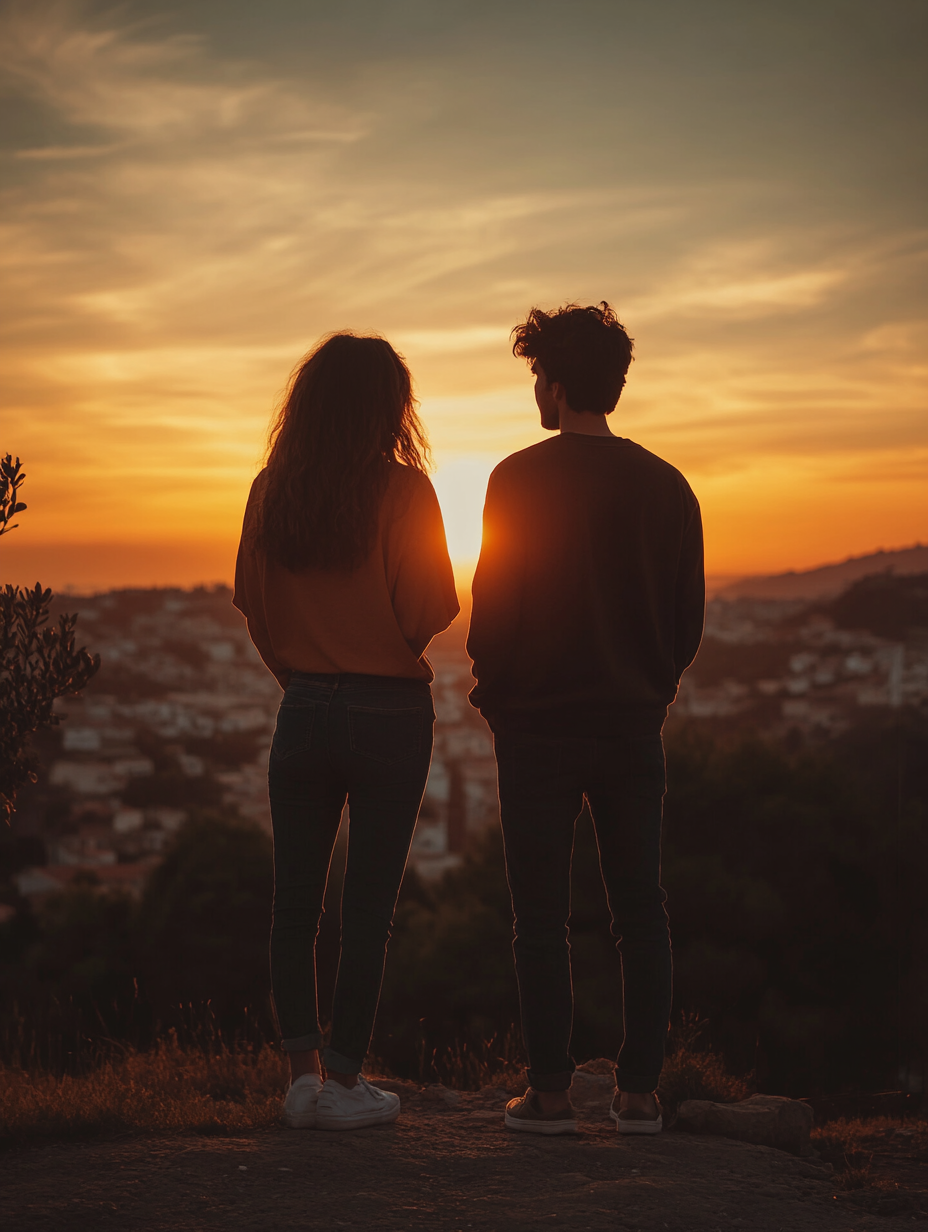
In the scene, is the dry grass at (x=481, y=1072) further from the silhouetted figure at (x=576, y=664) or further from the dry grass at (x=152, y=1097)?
the silhouetted figure at (x=576, y=664)

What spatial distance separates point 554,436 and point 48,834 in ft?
87.6

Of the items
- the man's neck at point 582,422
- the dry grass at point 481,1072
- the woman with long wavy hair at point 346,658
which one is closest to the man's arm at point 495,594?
the woman with long wavy hair at point 346,658

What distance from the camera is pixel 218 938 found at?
17266mm

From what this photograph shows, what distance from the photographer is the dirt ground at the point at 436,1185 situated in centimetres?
241

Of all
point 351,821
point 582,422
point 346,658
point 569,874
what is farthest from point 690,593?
point 351,821

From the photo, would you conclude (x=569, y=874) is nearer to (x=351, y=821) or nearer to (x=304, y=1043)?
(x=351, y=821)

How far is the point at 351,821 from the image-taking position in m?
2.89

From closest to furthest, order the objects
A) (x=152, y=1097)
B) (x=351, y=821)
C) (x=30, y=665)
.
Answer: (x=351, y=821) < (x=152, y=1097) < (x=30, y=665)

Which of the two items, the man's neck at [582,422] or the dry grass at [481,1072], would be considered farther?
the dry grass at [481,1072]

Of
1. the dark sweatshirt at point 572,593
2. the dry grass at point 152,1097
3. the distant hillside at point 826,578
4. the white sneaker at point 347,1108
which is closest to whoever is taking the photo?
the dark sweatshirt at point 572,593

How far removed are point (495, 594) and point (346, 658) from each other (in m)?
0.42

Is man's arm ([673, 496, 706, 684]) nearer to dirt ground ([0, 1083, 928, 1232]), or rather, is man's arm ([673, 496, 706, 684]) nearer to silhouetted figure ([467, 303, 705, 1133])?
silhouetted figure ([467, 303, 705, 1133])

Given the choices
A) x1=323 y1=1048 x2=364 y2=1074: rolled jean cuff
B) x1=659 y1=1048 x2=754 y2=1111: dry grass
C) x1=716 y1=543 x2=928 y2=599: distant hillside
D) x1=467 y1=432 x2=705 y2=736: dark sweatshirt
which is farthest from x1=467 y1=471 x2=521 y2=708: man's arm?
x1=716 y1=543 x2=928 y2=599: distant hillside

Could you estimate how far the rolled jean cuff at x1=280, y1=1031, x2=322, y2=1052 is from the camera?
2973 mm
